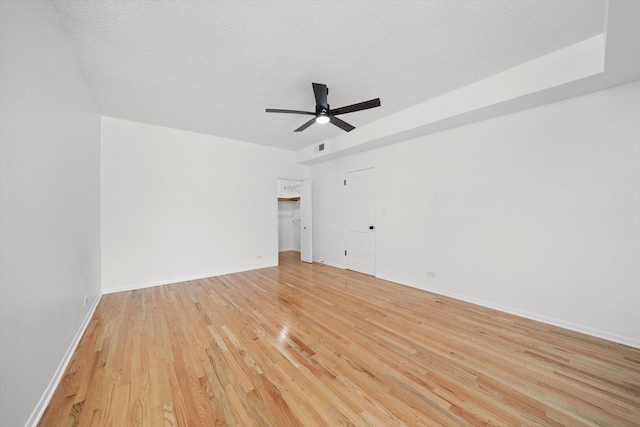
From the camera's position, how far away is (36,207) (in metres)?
1.54

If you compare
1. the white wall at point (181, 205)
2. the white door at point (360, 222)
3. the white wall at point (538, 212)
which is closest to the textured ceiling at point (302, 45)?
the white wall at point (538, 212)

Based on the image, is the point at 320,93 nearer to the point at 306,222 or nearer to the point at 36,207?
the point at 36,207

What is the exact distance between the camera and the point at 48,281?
170cm

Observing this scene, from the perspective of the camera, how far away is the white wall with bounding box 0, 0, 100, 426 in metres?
1.23

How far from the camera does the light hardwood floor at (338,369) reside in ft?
4.77

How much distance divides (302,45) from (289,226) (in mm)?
6240

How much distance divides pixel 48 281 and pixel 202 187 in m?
3.18

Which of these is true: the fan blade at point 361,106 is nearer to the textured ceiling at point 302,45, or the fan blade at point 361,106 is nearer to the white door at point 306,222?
the textured ceiling at point 302,45

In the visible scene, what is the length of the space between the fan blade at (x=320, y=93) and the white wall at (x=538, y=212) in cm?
207

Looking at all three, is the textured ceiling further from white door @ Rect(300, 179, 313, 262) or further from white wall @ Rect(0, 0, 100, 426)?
white door @ Rect(300, 179, 313, 262)

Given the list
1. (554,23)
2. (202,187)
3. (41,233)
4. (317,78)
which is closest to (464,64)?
(554,23)

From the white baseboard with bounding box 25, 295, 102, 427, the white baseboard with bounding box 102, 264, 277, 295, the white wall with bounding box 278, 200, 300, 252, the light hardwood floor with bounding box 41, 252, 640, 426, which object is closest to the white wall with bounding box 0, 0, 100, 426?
the white baseboard with bounding box 25, 295, 102, 427

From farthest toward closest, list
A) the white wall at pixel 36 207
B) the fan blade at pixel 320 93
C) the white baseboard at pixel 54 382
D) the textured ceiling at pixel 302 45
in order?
the fan blade at pixel 320 93 < the textured ceiling at pixel 302 45 < the white baseboard at pixel 54 382 < the white wall at pixel 36 207

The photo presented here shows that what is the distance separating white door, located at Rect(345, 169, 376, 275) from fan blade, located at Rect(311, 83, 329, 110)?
7.58ft
